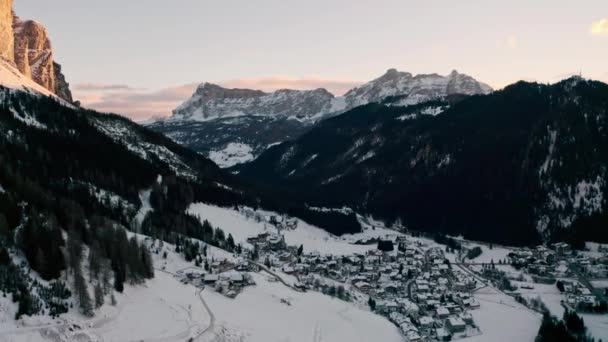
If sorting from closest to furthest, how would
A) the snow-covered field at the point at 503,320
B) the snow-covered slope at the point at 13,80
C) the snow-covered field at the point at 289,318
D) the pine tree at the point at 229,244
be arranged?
the snow-covered field at the point at 289,318
the snow-covered field at the point at 503,320
the pine tree at the point at 229,244
the snow-covered slope at the point at 13,80

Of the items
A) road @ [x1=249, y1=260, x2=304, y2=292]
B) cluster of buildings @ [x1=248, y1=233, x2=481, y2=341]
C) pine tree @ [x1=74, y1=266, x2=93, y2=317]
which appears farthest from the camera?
road @ [x1=249, y1=260, x2=304, y2=292]

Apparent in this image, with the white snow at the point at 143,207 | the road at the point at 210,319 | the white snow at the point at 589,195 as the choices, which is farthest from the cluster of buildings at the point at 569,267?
the white snow at the point at 143,207

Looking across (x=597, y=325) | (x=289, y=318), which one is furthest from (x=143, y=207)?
(x=597, y=325)

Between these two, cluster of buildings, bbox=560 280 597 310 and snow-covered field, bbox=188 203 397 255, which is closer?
cluster of buildings, bbox=560 280 597 310

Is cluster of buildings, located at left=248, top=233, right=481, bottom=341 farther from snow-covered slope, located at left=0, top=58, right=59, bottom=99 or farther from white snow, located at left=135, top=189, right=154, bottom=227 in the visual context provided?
snow-covered slope, located at left=0, top=58, right=59, bottom=99

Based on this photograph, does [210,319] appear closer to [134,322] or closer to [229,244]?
[134,322]

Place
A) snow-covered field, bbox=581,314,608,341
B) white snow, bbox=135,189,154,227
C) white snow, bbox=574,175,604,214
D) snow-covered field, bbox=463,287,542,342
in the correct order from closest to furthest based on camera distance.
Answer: snow-covered field, bbox=463,287,542,342 → snow-covered field, bbox=581,314,608,341 → white snow, bbox=135,189,154,227 → white snow, bbox=574,175,604,214

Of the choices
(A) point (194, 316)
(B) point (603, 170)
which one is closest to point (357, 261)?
(A) point (194, 316)

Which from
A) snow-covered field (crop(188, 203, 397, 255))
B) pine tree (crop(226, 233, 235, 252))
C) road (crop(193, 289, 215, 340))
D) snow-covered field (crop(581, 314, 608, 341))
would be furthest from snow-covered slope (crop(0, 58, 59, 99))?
snow-covered field (crop(581, 314, 608, 341))

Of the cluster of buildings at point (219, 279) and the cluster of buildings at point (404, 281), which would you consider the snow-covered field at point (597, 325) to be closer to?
the cluster of buildings at point (404, 281)

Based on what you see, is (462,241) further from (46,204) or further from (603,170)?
(46,204)
